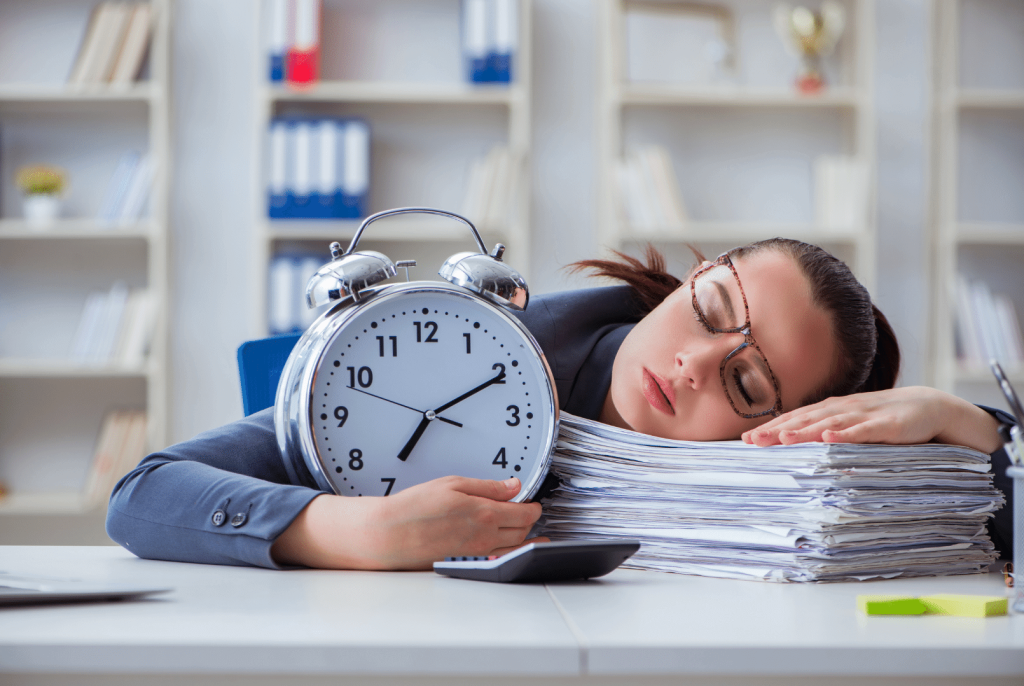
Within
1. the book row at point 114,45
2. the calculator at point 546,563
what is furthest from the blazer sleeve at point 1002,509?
the book row at point 114,45

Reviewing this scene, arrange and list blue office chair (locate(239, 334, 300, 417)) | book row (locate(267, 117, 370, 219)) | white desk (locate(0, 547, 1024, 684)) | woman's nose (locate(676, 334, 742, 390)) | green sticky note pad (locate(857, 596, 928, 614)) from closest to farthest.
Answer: white desk (locate(0, 547, 1024, 684)) < green sticky note pad (locate(857, 596, 928, 614)) < woman's nose (locate(676, 334, 742, 390)) < blue office chair (locate(239, 334, 300, 417)) < book row (locate(267, 117, 370, 219))

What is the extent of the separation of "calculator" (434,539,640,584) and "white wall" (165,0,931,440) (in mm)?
2779

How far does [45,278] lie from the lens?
358 centimetres

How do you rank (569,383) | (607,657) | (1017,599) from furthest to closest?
(569,383) → (1017,599) → (607,657)

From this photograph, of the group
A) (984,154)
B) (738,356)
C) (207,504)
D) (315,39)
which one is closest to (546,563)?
(207,504)

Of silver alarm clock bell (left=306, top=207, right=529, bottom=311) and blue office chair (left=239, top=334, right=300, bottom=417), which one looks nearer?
silver alarm clock bell (left=306, top=207, right=529, bottom=311)

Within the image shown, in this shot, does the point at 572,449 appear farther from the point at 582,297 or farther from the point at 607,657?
the point at 607,657

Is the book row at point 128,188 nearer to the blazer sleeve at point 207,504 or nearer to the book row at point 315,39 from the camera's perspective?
→ the book row at point 315,39

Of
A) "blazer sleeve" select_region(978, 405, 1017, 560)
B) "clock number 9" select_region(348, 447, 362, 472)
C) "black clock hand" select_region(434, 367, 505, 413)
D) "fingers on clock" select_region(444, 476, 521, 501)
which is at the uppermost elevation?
"black clock hand" select_region(434, 367, 505, 413)

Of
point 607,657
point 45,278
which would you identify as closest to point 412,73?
point 45,278

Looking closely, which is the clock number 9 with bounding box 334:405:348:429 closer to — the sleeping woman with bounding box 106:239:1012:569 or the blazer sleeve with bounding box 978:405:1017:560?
the sleeping woman with bounding box 106:239:1012:569

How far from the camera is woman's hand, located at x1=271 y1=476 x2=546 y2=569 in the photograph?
32.6 inches

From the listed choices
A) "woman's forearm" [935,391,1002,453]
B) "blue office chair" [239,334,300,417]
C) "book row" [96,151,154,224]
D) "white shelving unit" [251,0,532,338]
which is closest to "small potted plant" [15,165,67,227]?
"book row" [96,151,154,224]

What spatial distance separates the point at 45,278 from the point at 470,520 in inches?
129
